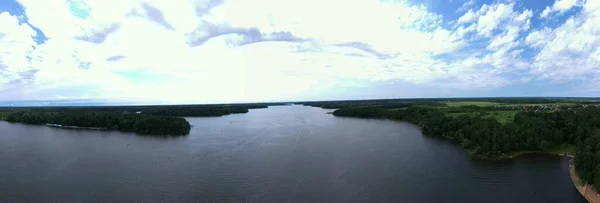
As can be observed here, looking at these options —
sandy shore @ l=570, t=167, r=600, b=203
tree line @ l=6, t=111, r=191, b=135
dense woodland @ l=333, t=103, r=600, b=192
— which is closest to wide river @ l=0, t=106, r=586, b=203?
sandy shore @ l=570, t=167, r=600, b=203

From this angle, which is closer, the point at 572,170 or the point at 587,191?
the point at 587,191

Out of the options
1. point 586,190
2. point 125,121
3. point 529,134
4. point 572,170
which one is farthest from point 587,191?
point 125,121

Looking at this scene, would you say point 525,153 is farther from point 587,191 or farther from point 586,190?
point 587,191

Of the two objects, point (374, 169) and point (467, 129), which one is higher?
point (467, 129)

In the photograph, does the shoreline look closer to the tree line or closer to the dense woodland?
the dense woodland

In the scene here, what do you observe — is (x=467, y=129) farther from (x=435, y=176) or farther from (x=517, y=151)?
(x=435, y=176)

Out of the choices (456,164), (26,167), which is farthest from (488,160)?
(26,167)
